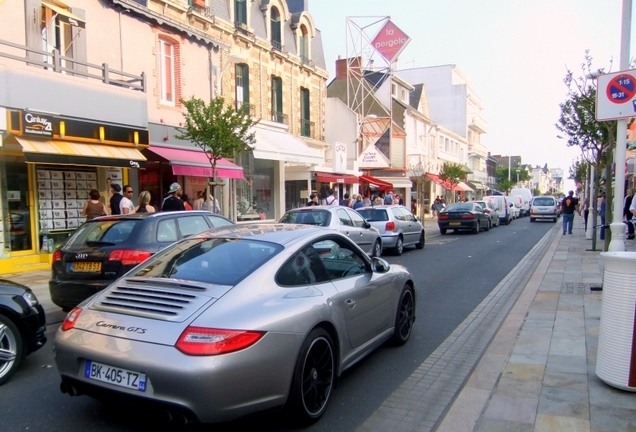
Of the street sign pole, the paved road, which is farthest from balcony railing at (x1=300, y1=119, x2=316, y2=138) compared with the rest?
the street sign pole

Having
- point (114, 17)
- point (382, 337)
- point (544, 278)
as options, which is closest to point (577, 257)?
point (544, 278)

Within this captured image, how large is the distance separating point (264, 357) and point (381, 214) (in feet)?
41.3

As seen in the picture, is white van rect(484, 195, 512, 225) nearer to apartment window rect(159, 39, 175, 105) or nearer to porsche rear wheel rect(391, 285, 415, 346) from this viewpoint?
apartment window rect(159, 39, 175, 105)

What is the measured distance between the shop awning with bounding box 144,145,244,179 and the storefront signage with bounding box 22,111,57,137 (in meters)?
3.10

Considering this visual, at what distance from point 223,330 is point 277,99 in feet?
64.4

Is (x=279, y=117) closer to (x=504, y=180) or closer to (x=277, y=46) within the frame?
(x=277, y=46)

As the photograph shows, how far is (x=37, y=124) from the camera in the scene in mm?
10781

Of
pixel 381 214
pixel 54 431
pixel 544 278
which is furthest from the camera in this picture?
pixel 381 214

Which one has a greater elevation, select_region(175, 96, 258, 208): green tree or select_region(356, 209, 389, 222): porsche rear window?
select_region(175, 96, 258, 208): green tree

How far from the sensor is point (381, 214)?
15.7 metres

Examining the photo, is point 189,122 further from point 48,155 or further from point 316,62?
point 316,62

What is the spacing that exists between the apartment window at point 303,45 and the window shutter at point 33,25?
13552mm

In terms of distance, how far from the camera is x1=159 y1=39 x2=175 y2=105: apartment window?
612 inches

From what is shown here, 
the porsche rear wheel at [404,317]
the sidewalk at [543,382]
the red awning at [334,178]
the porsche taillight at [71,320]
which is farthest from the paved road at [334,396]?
the red awning at [334,178]
